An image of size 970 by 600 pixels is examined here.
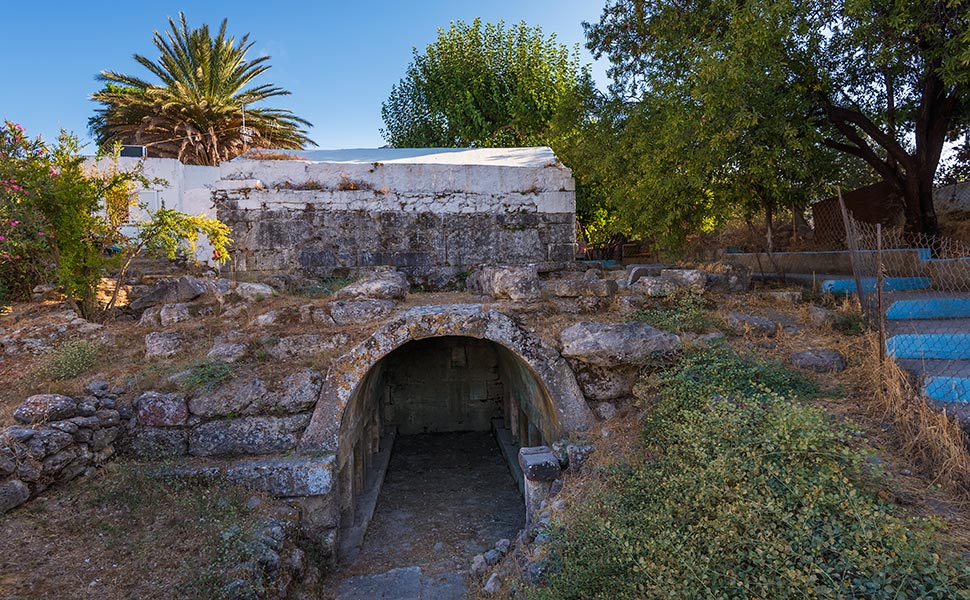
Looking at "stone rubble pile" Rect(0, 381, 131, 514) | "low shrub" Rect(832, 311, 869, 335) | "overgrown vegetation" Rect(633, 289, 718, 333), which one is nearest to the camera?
"stone rubble pile" Rect(0, 381, 131, 514)

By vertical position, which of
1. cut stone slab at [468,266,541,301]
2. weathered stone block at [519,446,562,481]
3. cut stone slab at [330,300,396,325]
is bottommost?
weathered stone block at [519,446,562,481]

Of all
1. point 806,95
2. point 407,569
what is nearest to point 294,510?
point 407,569

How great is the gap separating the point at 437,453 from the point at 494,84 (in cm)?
1363

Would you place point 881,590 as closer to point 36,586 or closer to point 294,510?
point 294,510

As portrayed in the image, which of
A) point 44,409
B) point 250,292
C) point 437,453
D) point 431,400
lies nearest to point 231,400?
point 44,409

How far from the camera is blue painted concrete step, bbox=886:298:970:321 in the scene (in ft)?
20.3

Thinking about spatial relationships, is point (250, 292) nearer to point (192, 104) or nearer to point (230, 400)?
point (230, 400)

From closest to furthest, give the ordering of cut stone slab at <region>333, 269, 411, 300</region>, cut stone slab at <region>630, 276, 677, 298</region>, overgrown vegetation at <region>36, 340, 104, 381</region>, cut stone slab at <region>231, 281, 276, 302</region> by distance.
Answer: overgrown vegetation at <region>36, 340, 104, 381</region> → cut stone slab at <region>630, 276, 677, 298</region> → cut stone slab at <region>333, 269, 411, 300</region> → cut stone slab at <region>231, 281, 276, 302</region>

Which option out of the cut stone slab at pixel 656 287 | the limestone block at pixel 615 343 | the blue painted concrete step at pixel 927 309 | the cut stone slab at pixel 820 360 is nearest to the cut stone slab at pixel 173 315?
the limestone block at pixel 615 343

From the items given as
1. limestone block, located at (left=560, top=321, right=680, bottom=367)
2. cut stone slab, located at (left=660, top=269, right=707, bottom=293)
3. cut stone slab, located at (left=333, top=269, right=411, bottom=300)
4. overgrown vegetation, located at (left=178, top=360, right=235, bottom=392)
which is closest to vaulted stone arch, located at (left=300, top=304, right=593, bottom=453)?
limestone block, located at (left=560, top=321, right=680, bottom=367)

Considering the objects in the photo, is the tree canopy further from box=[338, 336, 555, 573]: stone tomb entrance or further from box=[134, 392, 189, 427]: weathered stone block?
box=[134, 392, 189, 427]: weathered stone block

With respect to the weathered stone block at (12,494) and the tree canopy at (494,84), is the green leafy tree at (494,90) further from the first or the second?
the weathered stone block at (12,494)

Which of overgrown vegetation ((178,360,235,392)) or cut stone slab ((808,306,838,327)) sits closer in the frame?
overgrown vegetation ((178,360,235,392))

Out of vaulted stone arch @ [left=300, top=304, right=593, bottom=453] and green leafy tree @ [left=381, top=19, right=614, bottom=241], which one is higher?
green leafy tree @ [left=381, top=19, right=614, bottom=241]
